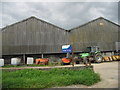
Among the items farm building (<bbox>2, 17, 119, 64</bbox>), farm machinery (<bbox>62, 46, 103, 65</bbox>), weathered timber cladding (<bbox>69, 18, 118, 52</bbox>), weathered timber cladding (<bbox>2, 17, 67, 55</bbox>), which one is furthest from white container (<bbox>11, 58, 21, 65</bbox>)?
weathered timber cladding (<bbox>69, 18, 118, 52</bbox>)

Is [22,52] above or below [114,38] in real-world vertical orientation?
below

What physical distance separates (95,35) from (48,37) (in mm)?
8431

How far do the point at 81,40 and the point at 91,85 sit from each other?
50.8ft

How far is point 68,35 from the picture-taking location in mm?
21594

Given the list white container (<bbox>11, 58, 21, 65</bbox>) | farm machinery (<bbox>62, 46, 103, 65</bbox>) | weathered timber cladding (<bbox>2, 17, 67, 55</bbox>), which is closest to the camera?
farm machinery (<bbox>62, 46, 103, 65</bbox>)

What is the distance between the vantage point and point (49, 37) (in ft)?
68.9

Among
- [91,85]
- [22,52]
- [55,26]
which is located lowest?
[91,85]

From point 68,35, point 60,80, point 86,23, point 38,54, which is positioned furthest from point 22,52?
point 60,80

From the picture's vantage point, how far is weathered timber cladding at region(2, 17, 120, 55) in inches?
791

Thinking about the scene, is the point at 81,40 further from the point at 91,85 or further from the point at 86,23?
the point at 91,85

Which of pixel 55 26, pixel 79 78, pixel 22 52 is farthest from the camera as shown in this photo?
pixel 55 26

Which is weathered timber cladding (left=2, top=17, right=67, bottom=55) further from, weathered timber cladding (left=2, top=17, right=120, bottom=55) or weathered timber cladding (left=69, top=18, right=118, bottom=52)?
weathered timber cladding (left=69, top=18, right=118, bottom=52)

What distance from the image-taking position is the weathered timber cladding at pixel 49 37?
65.9 feet

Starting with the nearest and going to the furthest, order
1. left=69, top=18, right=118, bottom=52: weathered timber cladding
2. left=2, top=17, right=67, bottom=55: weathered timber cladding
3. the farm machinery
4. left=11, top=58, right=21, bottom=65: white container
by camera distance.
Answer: the farm machinery, left=11, top=58, right=21, bottom=65: white container, left=2, top=17, right=67, bottom=55: weathered timber cladding, left=69, top=18, right=118, bottom=52: weathered timber cladding
